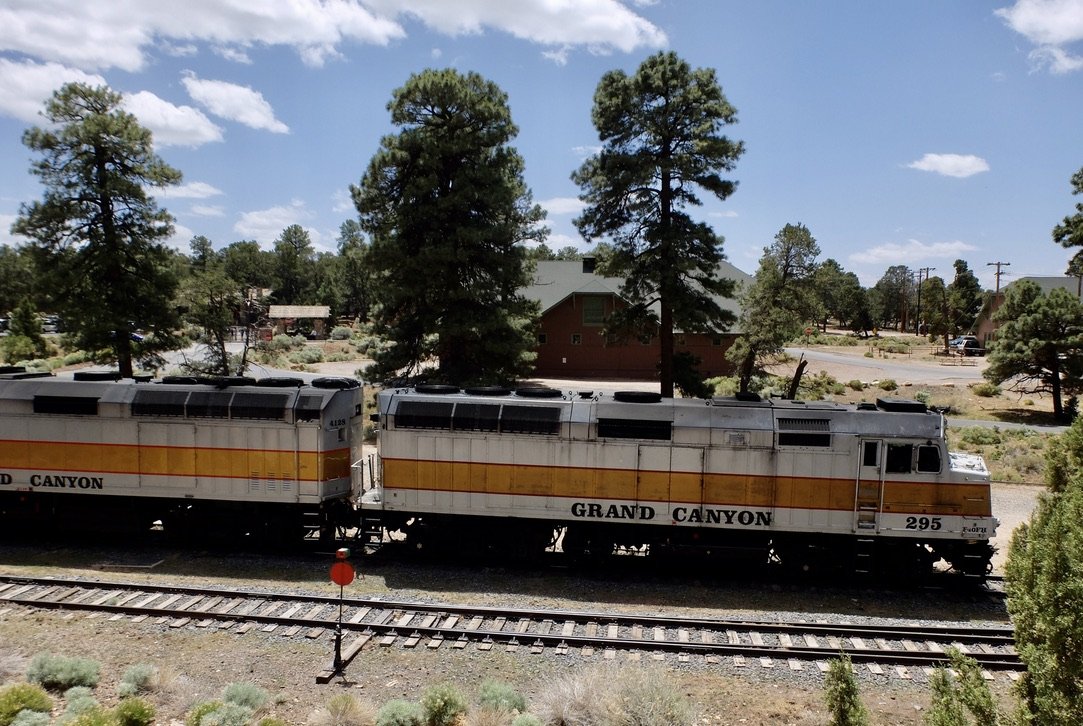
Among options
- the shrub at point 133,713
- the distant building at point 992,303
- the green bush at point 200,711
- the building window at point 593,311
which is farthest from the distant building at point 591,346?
the distant building at point 992,303

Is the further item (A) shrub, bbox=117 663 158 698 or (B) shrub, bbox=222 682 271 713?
(A) shrub, bbox=117 663 158 698

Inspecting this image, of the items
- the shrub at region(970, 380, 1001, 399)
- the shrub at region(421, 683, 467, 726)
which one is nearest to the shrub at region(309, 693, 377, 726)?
the shrub at region(421, 683, 467, 726)

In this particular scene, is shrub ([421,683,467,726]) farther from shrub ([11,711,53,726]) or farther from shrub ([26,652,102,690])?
shrub ([26,652,102,690])

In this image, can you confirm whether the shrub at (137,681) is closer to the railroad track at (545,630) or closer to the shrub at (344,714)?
the railroad track at (545,630)

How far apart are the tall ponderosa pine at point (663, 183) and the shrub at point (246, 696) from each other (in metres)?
21.5

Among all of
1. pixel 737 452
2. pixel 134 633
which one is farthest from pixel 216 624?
pixel 737 452

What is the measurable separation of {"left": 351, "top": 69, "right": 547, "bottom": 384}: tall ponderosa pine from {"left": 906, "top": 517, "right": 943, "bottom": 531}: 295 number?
→ 18280mm

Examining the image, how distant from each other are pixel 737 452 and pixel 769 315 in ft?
83.8

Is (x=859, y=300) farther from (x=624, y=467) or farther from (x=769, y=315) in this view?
(x=624, y=467)

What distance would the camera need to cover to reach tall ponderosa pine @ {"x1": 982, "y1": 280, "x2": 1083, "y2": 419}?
1463 inches

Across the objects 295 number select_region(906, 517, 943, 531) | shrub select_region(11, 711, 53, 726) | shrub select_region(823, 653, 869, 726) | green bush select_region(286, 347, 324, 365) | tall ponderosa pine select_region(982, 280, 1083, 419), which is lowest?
shrub select_region(11, 711, 53, 726)

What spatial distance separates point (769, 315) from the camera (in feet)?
126

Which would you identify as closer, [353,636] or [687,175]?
[353,636]

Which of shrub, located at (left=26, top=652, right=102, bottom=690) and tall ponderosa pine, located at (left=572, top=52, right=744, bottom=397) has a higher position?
tall ponderosa pine, located at (left=572, top=52, right=744, bottom=397)
